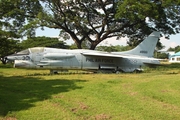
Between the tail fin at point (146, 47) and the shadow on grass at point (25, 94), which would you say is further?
the tail fin at point (146, 47)

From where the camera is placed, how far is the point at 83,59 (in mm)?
20125

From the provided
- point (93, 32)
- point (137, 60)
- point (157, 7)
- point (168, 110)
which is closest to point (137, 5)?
point (157, 7)

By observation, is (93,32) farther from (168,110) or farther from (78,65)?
(168,110)

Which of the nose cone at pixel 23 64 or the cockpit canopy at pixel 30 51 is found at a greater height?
the cockpit canopy at pixel 30 51

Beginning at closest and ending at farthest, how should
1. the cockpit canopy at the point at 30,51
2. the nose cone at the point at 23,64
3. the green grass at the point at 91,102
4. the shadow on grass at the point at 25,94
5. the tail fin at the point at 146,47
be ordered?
the green grass at the point at 91,102
the shadow on grass at the point at 25,94
the nose cone at the point at 23,64
the cockpit canopy at the point at 30,51
the tail fin at the point at 146,47

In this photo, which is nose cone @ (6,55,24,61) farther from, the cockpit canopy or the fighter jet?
the cockpit canopy

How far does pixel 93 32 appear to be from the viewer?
35.0 metres

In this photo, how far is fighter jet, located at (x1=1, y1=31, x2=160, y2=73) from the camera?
18141 millimetres

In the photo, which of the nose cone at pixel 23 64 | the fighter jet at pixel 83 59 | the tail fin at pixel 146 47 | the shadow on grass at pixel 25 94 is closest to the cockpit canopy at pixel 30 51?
the fighter jet at pixel 83 59

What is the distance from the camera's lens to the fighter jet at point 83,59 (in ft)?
59.5

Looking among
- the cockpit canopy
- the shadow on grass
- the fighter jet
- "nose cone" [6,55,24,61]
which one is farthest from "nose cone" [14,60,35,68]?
the shadow on grass

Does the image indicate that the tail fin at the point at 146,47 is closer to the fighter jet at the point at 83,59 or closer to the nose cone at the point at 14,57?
the fighter jet at the point at 83,59

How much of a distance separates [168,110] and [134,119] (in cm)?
159

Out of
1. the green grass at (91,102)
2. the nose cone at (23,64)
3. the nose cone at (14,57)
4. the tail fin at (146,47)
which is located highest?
the tail fin at (146,47)
